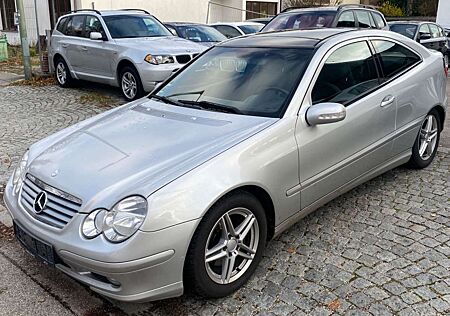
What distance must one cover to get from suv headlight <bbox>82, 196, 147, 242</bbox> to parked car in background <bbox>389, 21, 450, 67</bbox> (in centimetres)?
1278

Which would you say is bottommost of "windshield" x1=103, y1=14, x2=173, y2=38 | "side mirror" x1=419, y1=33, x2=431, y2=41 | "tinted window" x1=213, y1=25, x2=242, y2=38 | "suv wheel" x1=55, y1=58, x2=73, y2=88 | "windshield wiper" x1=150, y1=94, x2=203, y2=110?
"suv wheel" x1=55, y1=58, x2=73, y2=88

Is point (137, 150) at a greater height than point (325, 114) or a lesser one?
lesser

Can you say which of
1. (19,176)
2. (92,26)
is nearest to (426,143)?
(19,176)

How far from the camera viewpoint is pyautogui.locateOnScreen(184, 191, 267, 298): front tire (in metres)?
2.60

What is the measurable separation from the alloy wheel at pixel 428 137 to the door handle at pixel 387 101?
86 centimetres

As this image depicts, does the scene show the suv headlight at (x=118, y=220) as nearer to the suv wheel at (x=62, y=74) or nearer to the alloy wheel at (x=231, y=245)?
the alloy wheel at (x=231, y=245)

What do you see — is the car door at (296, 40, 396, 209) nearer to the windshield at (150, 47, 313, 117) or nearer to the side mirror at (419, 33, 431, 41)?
the windshield at (150, 47, 313, 117)

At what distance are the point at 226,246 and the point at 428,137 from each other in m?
3.06

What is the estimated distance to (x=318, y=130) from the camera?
3.28 metres

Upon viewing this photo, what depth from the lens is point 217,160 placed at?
271 centimetres


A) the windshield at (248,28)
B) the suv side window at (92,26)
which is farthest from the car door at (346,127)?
the windshield at (248,28)

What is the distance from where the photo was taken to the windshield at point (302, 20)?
886 cm

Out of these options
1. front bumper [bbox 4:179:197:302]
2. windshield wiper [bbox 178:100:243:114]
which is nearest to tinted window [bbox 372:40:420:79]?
windshield wiper [bbox 178:100:243:114]

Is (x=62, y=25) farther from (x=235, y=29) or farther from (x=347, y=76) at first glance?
(x=347, y=76)
